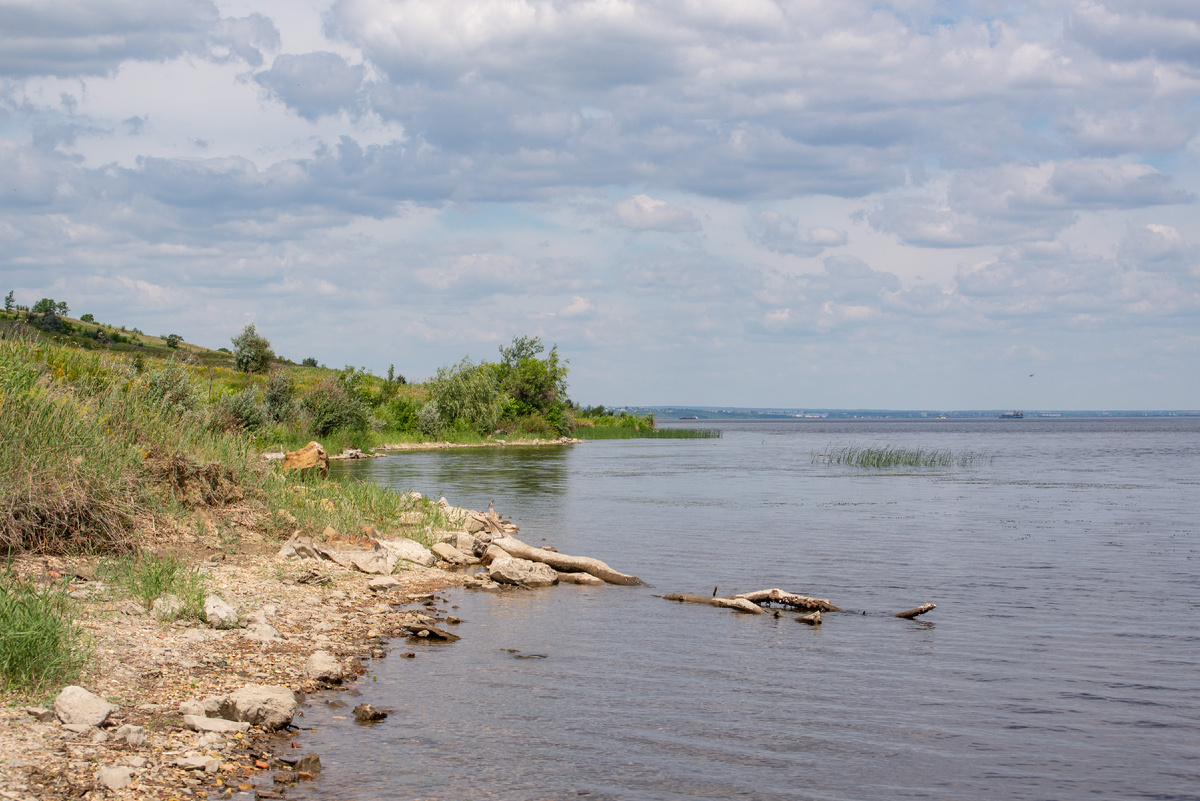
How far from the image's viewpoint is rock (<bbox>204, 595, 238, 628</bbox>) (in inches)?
409

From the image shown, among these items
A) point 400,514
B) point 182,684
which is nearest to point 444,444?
point 400,514

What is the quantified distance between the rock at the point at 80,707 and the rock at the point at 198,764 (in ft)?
2.68

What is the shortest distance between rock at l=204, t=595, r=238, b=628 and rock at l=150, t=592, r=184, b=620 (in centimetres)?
30

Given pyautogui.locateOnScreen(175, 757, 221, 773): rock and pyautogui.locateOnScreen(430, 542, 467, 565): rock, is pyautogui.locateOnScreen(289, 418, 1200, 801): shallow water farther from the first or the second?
pyautogui.locateOnScreen(430, 542, 467, 565): rock

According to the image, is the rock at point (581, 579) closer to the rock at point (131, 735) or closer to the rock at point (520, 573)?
the rock at point (520, 573)

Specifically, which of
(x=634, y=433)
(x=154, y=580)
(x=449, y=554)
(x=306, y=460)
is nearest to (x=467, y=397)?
(x=634, y=433)

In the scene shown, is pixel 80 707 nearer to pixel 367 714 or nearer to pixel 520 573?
pixel 367 714

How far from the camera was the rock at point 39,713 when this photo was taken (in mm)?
6930

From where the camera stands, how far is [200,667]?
9031mm

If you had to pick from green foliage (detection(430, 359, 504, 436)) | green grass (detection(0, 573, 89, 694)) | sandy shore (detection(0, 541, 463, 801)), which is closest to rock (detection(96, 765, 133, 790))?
sandy shore (detection(0, 541, 463, 801))

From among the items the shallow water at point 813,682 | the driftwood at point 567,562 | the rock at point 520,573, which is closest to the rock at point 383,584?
the shallow water at point 813,682

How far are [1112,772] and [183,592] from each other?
9977 mm

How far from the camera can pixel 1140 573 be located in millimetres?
18641

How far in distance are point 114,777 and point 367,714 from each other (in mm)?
2601
